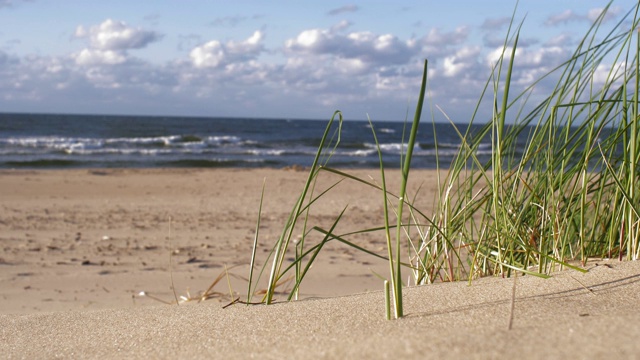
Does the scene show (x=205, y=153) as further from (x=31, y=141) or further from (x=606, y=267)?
(x=606, y=267)

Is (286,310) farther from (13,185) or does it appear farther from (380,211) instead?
(13,185)

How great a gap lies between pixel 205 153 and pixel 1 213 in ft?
44.4

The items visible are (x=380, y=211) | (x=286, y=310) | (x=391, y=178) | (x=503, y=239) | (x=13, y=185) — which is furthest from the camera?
(x=391, y=178)

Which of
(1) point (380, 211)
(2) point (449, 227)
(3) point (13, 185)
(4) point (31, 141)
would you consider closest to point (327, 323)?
(2) point (449, 227)

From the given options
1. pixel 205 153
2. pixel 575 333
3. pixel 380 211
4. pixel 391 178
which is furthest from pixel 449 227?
pixel 205 153

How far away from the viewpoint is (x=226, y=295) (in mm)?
2723

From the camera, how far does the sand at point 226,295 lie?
1.14 m

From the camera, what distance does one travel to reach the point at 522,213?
5.79 ft

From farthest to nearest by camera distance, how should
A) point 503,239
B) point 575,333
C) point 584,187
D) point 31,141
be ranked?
point 31,141
point 503,239
point 584,187
point 575,333

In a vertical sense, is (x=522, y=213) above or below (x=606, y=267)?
above

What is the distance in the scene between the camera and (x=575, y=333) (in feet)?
3.56

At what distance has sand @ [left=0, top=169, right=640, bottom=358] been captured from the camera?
1139 mm

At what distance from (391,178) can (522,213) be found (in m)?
10.4

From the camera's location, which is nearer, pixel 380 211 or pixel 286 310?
pixel 286 310
